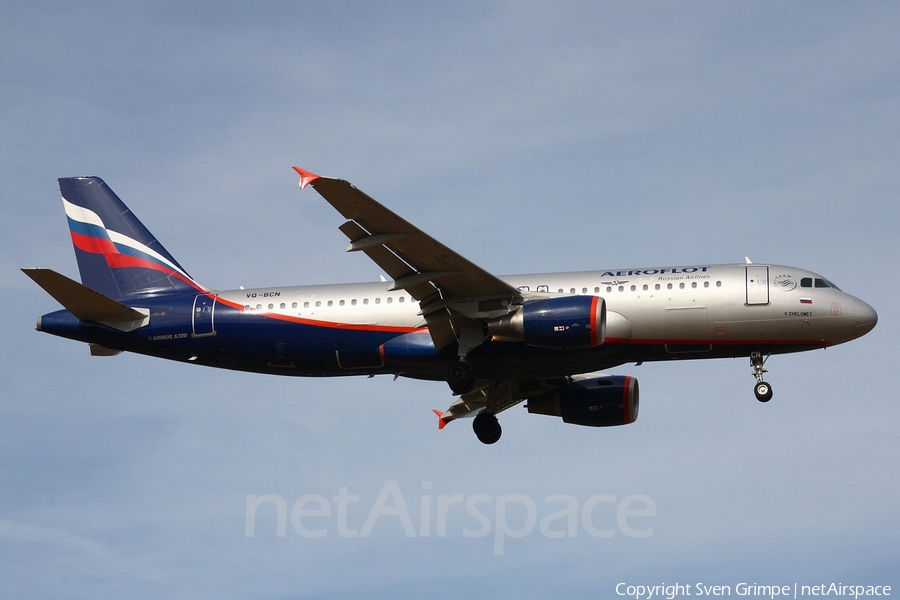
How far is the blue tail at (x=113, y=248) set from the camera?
4497 cm

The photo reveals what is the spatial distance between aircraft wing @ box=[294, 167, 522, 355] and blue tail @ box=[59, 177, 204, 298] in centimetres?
993

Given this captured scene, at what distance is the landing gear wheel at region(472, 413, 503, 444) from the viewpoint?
45.3 meters

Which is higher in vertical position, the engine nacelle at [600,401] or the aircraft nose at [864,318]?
the aircraft nose at [864,318]

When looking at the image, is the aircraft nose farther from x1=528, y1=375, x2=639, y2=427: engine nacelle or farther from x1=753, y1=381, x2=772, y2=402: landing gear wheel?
x1=528, y1=375, x2=639, y2=427: engine nacelle

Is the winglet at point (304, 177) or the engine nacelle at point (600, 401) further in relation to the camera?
the engine nacelle at point (600, 401)

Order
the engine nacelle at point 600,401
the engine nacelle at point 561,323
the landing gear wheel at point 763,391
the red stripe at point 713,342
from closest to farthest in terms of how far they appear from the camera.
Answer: the engine nacelle at point 561,323 → the red stripe at point 713,342 → the landing gear wheel at point 763,391 → the engine nacelle at point 600,401

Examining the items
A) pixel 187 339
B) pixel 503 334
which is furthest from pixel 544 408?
pixel 187 339

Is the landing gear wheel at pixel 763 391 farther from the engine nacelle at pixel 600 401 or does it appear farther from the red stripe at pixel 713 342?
the engine nacelle at pixel 600 401

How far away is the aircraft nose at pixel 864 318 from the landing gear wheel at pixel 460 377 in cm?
1254

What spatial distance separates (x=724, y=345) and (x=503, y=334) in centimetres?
712

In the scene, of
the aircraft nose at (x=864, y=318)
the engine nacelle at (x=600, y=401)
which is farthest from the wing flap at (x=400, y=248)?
the aircraft nose at (x=864, y=318)

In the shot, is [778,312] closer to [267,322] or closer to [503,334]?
[503,334]

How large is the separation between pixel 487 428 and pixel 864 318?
14.2 m

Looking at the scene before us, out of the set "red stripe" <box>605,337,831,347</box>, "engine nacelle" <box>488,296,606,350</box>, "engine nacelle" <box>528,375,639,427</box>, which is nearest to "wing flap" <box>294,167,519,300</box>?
"engine nacelle" <box>488,296,606,350</box>
